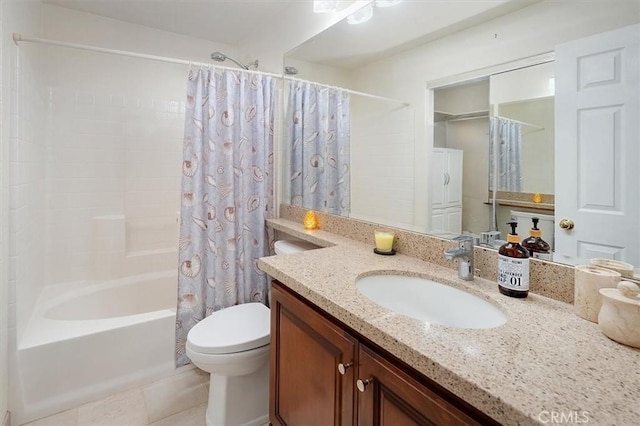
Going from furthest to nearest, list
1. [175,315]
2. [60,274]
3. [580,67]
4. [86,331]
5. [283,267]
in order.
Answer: [60,274], [175,315], [86,331], [283,267], [580,67]

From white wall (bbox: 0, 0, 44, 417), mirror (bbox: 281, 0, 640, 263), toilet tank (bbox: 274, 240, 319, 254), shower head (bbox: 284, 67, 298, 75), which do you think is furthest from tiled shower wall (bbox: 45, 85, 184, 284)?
mirror (bbox: 281, 0, 640, 263)

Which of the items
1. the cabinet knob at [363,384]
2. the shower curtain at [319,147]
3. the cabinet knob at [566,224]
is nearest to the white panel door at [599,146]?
the cabinet knob at [566,224]

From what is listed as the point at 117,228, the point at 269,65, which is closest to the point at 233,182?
the point at 269,65

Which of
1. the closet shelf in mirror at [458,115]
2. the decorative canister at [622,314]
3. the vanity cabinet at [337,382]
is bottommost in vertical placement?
the vanity cabinet at [337,382]

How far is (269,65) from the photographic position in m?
2.42

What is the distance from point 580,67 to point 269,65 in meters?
2.02

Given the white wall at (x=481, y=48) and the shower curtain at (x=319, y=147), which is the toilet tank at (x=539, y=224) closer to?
the white wall at (x=481, y=48)

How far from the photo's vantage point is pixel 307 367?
1032 millimetres

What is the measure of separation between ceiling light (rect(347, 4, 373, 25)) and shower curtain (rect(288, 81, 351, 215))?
360 millimetres

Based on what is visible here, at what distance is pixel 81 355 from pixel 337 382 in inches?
61.9

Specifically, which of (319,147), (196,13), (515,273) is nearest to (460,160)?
(515,273)

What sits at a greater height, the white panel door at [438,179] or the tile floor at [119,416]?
the white panel door at [438,179]

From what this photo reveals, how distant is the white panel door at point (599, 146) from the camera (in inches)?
32.3

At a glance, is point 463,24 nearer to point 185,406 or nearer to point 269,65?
point 269,65
